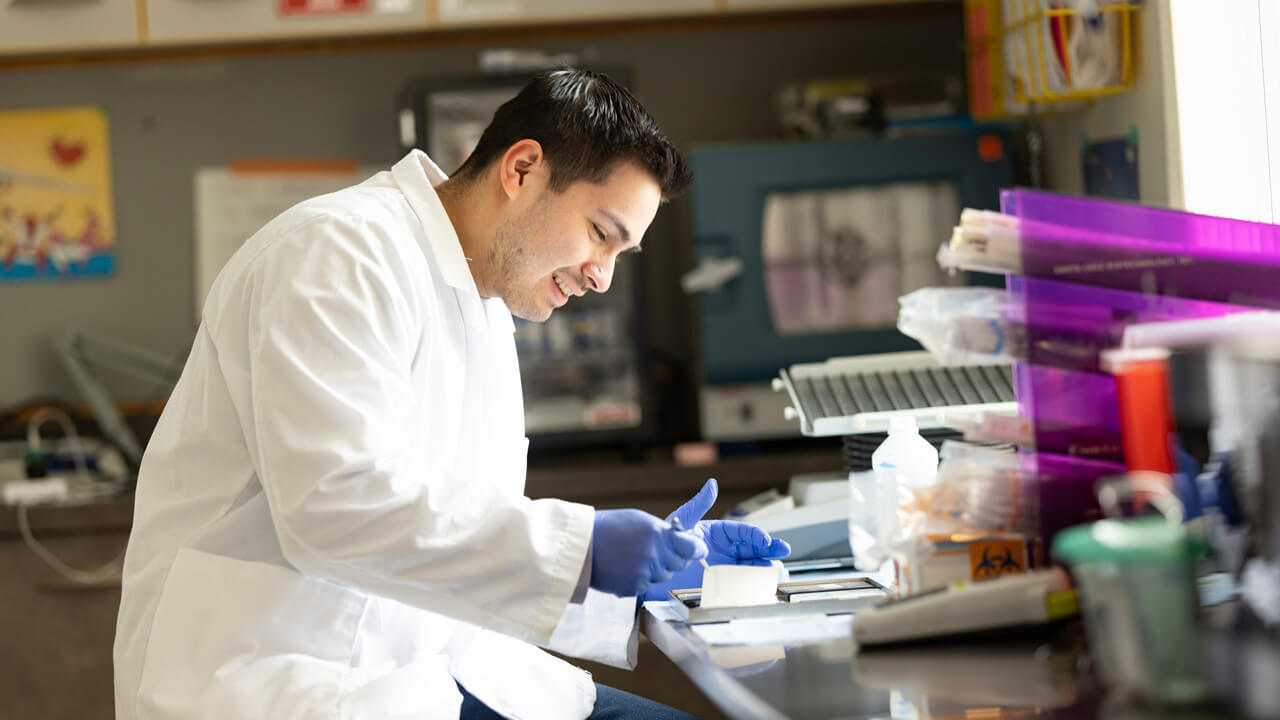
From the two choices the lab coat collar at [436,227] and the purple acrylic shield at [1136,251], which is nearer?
the purple acrylic shield at [1136,251]

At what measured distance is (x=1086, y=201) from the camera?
121 cm

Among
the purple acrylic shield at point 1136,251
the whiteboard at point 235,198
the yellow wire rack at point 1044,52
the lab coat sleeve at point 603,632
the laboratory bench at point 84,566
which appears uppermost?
the yellow wire rack at point 1044,52

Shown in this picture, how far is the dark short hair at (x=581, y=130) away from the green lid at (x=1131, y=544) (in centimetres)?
80

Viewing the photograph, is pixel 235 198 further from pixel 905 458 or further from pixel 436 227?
pixel 905 458

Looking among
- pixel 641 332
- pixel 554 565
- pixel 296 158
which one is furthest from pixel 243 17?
pixel 554 565

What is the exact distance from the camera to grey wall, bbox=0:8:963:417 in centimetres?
298

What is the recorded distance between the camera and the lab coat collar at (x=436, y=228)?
1.45 meters

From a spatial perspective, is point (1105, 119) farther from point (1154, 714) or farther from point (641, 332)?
point (1154, 714)

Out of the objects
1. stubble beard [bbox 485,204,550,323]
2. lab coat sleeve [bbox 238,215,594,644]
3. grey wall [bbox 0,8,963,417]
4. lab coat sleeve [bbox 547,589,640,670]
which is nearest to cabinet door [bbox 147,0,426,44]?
grey wall [bbox 0,8,963,417]

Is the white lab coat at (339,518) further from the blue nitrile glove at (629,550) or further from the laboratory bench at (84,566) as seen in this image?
the laboratory bench at (84,566)

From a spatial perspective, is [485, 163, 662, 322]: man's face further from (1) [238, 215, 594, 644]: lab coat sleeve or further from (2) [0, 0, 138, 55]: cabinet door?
(2) [0, 0, 138, 55]: cabinet door

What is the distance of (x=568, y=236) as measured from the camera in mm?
1490

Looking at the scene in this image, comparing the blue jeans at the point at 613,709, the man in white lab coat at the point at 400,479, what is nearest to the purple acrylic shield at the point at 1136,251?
the man in white lab coat at the point at 400,479

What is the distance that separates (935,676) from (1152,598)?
0.23 metres
